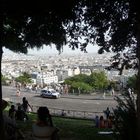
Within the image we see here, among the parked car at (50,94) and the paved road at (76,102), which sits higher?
the parked car at (50,94)

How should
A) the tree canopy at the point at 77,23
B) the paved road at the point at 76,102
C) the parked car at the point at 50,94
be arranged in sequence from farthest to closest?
the parked car at the point at 50,94
the paved road at the point at 76,102
the tree canopy at the point at 77,23

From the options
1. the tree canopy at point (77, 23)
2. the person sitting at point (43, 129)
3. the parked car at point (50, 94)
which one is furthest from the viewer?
the parked car at point (50, 94)

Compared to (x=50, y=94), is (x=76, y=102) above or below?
below

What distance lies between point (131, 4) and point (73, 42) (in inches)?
150

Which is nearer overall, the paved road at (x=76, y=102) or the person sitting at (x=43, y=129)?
the person sitting at (x=43, y=129)

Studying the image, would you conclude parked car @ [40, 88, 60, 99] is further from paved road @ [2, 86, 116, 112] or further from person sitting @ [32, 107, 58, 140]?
person sitting @ [32, 107, 58, 140]

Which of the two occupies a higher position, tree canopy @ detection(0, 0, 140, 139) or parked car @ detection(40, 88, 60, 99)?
tree canopy @ detection(0, 0, 140, 139)

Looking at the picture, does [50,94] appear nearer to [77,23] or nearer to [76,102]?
[76,102]

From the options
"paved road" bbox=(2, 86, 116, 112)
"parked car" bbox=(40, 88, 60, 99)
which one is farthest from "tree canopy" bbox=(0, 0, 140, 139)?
"parked car" bbox=(40, 88, 60, 99)

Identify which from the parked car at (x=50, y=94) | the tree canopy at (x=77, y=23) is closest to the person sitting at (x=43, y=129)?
the tree canopy at (x=77, y=23)

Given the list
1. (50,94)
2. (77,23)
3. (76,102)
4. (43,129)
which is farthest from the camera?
(50,94)

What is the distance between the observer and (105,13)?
9.34 meters

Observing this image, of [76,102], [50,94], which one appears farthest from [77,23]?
[50,94]

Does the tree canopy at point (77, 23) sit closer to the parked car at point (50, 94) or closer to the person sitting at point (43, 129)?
the person sitting at point (43, 129)
